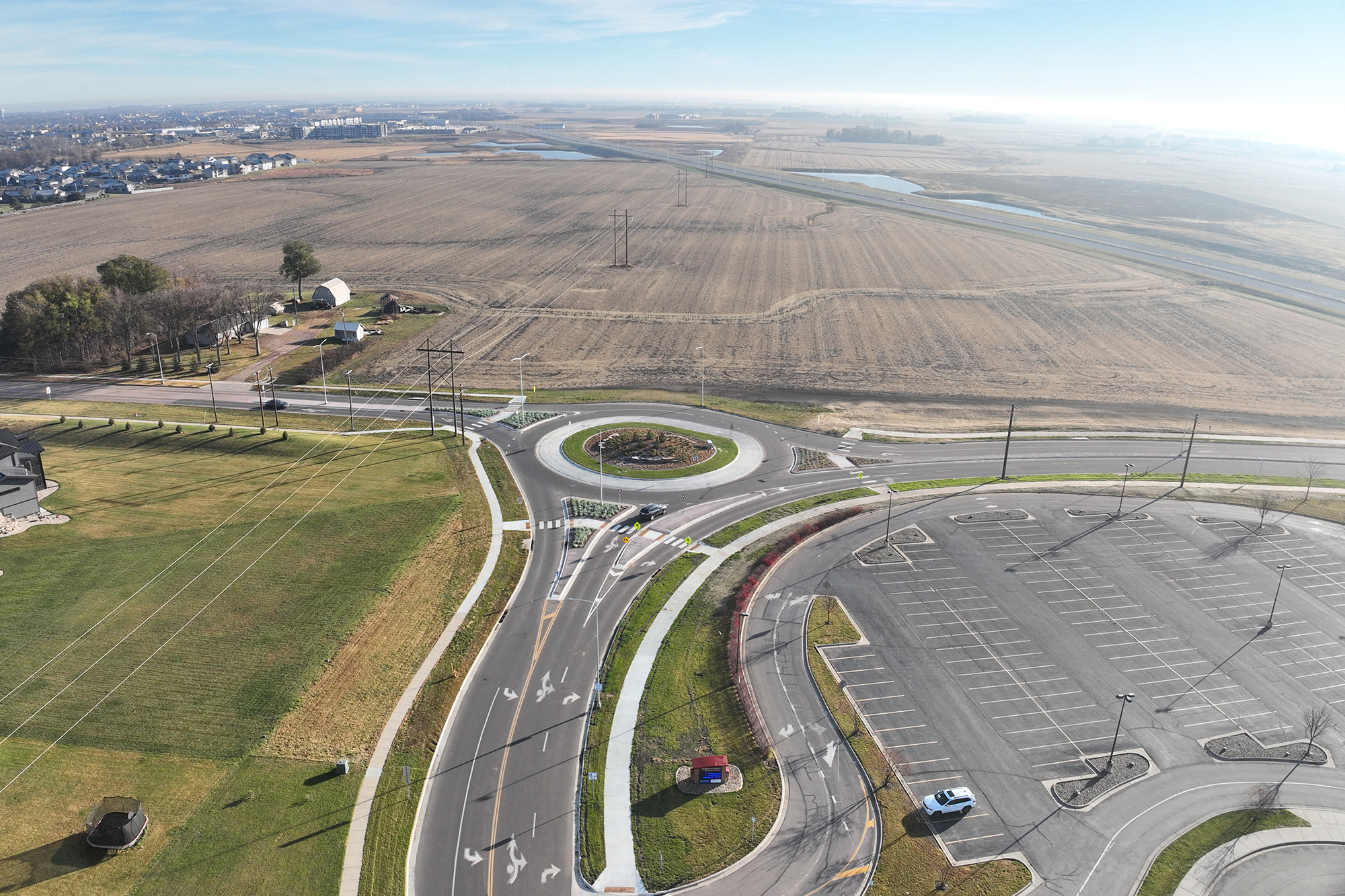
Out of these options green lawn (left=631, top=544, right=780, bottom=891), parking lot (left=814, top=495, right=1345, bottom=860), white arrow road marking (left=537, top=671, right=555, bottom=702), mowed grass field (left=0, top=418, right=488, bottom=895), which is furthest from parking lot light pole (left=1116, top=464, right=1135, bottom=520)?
mowed grass field (left=0, top=418, right=488, bottom=895)

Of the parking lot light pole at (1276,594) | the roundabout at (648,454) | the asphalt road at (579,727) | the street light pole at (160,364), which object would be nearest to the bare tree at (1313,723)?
the asphalt road at (579,727)

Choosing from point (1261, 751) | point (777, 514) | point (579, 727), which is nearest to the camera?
point (1261, 751)

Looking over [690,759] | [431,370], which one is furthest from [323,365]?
[690,759]

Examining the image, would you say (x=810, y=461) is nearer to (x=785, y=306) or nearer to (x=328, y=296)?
(x=785, y=306)

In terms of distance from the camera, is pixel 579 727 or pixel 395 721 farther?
pixel 579 727

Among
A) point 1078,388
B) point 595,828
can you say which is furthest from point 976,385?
point 595,828

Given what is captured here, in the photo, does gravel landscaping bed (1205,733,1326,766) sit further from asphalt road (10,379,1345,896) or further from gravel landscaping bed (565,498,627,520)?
gravel landscaping bed (565,498,627,520)

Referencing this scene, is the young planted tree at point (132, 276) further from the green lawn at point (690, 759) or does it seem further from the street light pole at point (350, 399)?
the green lawn at point (690, 759)
